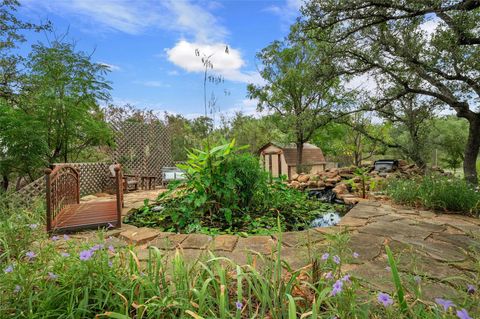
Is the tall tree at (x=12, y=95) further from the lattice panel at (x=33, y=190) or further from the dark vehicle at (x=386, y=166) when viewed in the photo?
the dark vehicle at (x=386, y=166)

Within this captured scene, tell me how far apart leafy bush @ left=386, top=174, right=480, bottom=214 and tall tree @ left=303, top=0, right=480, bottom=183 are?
1853 mm

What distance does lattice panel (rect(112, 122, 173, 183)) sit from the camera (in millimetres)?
8672

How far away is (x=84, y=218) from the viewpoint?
9.77ft

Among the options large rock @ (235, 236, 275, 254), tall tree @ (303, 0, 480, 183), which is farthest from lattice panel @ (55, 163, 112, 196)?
tall tree @ (303, 0, 480, 183)

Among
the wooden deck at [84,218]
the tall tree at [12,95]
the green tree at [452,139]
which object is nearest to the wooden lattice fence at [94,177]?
the tall tree at [12,95]

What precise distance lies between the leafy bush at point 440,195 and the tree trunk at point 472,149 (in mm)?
A: 1821

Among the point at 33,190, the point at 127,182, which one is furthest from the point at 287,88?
the point at 33,190

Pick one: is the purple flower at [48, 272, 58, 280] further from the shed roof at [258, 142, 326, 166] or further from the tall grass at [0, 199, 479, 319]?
the shed roof at [258, 142, 326, 166]

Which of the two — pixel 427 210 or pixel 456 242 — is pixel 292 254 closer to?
pixel 456 242

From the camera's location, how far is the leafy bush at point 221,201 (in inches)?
116

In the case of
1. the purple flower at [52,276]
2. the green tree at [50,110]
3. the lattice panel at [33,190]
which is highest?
the green tree at [50,110]

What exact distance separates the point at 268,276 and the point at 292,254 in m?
0.84

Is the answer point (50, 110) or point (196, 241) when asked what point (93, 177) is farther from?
point (196, 241)

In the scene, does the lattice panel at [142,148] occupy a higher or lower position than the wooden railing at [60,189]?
higher
